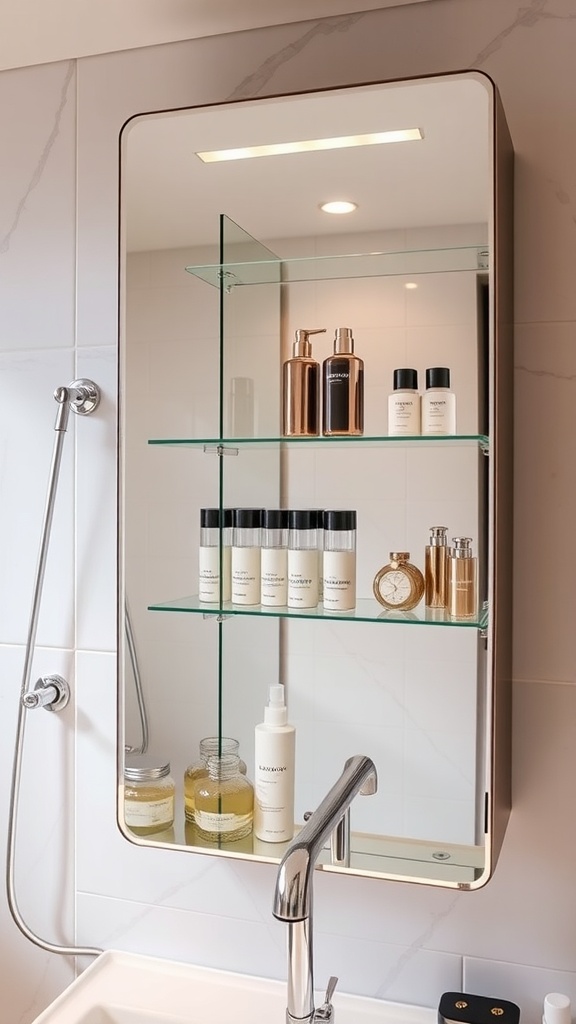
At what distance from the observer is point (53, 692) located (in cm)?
137

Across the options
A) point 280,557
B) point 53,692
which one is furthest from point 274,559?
point 53,692

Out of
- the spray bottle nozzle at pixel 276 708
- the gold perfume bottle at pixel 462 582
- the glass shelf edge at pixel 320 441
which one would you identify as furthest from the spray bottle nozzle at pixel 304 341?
the spray bottle nozzle at pixel 276 708

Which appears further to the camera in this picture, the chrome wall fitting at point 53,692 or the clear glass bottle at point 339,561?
the chrome wall fitting at point 53,692

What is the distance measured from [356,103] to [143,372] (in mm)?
461

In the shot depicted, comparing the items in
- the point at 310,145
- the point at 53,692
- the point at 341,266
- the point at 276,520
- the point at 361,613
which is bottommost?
the point at 53,692

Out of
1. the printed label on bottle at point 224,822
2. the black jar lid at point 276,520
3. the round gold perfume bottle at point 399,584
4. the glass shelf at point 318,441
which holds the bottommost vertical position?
the printed label on bottle at point 224,822

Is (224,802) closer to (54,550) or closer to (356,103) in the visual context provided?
(54,550)

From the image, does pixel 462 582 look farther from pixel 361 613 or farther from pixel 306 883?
pixel 306 883

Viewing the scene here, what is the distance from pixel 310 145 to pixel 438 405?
1.32 feet

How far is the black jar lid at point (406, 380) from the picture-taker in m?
1.12

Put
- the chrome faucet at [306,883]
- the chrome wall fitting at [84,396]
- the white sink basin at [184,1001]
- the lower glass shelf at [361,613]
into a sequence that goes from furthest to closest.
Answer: the chrome wall fitting at [84,396] < the white sink basin at [184,1001] < the lower glass shelf at [361,613] < the chrome faucet at [306,883]

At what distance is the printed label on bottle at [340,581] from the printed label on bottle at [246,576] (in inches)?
3.9

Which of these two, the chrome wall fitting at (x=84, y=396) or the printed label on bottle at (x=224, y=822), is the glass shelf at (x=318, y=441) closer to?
the chrome wall fitting at (x=84, y=396)

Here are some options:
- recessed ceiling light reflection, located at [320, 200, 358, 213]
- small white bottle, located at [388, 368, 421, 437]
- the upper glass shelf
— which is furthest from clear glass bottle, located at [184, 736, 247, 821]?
recessed ceiling light reflection, located at [320, 200, 358, 213]
